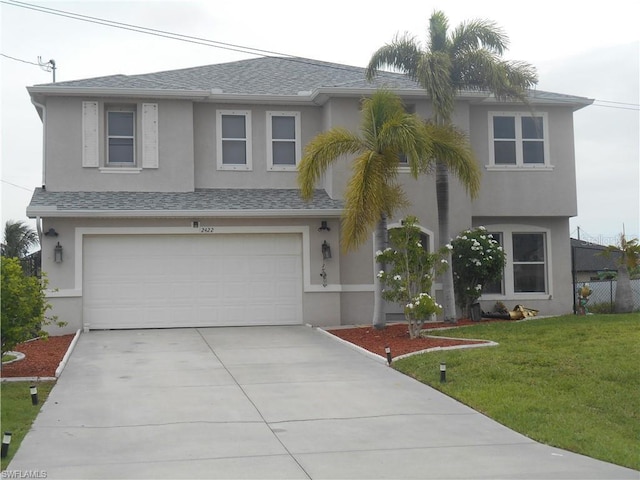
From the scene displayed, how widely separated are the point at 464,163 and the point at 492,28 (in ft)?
11.4

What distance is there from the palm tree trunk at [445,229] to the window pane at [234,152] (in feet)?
16.7

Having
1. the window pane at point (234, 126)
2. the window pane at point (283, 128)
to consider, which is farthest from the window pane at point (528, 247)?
the window pane at point (234, 126)

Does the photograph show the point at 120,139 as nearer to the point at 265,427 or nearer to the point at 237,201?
the point at 237,201

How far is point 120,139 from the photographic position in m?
19.4

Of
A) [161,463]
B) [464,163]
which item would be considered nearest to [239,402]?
[161,463]

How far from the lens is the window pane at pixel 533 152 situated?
20.9 metres

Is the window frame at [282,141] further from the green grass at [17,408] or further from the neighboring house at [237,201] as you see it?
the green grass at [17,408]

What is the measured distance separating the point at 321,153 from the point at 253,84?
17.1 ft

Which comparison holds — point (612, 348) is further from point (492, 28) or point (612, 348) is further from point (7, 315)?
point (7, 315)

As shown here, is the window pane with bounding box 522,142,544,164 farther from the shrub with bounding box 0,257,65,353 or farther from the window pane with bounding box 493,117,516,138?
the shrub with bounding box 0,257,65,353

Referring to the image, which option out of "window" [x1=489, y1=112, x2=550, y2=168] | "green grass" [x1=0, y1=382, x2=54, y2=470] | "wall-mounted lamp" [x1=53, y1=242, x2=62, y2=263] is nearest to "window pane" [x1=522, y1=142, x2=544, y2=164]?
"window" [x1=489, y1=112, x2=550, y2=168]

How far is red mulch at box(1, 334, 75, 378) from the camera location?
1249 cm

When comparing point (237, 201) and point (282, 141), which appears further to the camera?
point (282, 141)

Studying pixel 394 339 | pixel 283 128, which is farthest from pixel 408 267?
pixel 283 128
